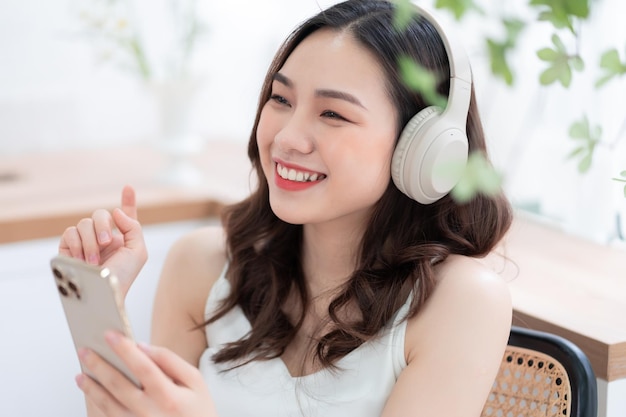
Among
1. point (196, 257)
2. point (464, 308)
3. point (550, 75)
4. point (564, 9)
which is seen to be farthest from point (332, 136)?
point (564, 9)

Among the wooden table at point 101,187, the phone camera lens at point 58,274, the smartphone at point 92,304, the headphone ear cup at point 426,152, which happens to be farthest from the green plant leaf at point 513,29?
the wooden table at point 101,187

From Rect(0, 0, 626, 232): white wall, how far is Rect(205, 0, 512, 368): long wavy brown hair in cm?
51

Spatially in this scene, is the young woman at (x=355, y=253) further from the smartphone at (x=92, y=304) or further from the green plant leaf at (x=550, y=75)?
the green plant leaf at (x=550, y=75)

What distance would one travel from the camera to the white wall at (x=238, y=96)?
1.85m

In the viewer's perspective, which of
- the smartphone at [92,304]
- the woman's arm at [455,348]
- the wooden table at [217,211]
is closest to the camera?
the smartphone at [92,304]

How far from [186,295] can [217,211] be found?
802 mm

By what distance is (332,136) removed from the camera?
45.4 inches

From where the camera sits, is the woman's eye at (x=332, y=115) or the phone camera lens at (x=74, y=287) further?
the woman's eye at (x=332, y=115)

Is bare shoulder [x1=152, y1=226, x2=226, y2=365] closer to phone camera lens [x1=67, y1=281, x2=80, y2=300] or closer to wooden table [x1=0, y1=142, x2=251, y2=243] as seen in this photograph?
phone camera lens [x1=67, y1=281, x2=80, y2=300]

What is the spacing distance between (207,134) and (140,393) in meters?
2.14

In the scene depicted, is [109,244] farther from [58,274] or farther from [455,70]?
[455,70]

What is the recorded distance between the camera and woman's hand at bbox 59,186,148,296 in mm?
1148

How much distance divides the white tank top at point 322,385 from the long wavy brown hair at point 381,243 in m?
0.02

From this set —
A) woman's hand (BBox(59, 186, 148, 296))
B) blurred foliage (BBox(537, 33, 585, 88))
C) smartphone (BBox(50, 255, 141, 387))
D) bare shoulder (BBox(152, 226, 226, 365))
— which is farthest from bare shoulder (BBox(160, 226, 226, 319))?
blurred foliage (BBox(537, 33, 585, 88))
